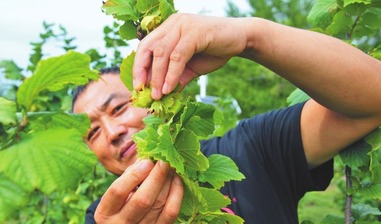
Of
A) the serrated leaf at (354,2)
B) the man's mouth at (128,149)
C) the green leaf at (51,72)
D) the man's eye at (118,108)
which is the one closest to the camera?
the green leaf at (51,72)

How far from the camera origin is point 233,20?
1.17 metres

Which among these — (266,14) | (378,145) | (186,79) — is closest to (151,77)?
(186,79)

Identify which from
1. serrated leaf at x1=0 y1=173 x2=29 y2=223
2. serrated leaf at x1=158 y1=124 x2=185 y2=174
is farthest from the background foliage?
serrated leaf at x1=158 y1=124 x2=185 y2=174

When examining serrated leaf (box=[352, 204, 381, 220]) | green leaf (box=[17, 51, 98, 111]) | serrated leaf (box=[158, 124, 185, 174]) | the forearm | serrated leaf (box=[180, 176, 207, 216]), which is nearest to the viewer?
green leaf (box=[17, 51, 98, 111])

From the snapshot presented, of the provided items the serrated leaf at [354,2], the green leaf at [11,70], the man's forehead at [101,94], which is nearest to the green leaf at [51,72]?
the serrated leaf at [354,2]

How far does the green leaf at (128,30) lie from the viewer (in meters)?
1.10

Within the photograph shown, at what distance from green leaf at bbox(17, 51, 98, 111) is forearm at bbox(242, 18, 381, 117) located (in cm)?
50

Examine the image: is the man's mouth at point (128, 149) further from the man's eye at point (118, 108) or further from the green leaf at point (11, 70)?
the green leaf at point (11, 70)

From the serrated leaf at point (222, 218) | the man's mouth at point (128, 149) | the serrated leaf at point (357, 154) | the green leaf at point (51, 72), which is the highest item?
the green leaf at point (51, 72)

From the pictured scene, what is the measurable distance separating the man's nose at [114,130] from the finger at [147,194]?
35.0 inches

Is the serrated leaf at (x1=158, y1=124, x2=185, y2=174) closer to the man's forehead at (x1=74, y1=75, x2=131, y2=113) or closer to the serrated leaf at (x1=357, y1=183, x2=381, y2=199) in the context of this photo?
the serrated leaf at (x1=357, y1=183, x2=381, y2=199)

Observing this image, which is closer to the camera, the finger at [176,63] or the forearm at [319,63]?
the finger at [176,63]

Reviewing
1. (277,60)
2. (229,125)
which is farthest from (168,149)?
(229,125)

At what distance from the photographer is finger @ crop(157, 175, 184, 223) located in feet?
3.34
